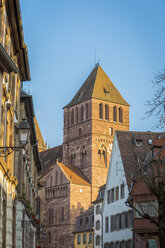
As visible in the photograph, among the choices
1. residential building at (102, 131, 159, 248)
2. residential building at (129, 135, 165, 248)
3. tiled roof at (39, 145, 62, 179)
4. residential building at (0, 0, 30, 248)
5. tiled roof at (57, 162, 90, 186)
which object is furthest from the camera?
tiled roof at (39, 145, 62, 179)

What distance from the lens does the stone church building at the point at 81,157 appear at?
9362cm

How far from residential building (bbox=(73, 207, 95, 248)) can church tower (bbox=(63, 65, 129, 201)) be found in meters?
12.0

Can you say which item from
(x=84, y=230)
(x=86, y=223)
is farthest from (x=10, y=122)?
(x=86, y=223)

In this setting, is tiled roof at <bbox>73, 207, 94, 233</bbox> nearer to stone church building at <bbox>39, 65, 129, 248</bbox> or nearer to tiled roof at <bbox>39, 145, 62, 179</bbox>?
stone church building at <bbox>39, 65, 129, 248</bbox>

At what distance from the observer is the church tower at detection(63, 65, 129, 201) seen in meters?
96.1

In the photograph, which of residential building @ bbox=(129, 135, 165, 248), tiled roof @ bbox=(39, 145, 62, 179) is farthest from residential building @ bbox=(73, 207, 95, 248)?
residential building @ bbox=(129, 135, 165, 248)

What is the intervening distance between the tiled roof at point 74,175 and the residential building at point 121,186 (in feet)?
133

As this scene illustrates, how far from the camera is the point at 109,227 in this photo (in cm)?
5147

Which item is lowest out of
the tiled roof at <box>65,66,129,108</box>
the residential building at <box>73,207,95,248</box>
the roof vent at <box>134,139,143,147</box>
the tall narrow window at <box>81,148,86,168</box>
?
the residential building at <box>73,207,95,248</box>

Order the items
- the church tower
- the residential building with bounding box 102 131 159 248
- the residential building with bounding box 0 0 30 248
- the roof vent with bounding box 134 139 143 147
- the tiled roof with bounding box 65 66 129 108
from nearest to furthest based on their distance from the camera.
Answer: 1. the residential building with bounding box 0 0 30 248
2. the residential building with bounding box 102 131 159 248
3. the roof vent with bounding box 134 139 143 147
4. the church tower
5. the tiled roof with bounding box 65 66 129 108

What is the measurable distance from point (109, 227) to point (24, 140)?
39388 mm

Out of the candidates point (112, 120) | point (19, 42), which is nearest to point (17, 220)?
point (19, 42)

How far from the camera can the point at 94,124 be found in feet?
323

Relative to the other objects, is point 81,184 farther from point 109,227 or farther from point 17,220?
point 17,220
